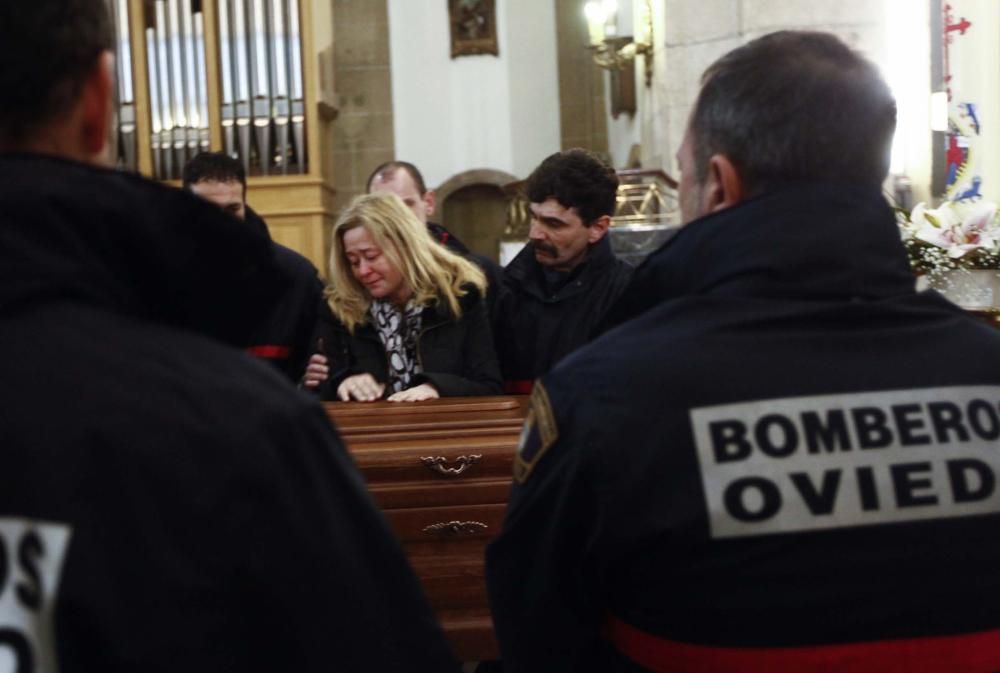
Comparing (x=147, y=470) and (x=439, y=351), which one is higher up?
(x=147, y=470)

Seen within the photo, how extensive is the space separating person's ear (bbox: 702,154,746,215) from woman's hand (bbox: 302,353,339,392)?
2.02m

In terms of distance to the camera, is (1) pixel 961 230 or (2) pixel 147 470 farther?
(1) pixel 961 230

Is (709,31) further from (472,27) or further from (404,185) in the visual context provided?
(472,27)

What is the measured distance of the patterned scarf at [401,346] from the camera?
3.28m

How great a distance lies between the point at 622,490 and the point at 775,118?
45cm

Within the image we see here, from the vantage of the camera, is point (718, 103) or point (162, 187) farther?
point (718, 103)

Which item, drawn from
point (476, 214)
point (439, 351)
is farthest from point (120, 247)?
point (476, 214)

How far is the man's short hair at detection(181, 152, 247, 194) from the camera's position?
396 centimetres

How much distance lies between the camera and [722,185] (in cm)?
143

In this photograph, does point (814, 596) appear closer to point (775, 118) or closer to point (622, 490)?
point (622, 490)

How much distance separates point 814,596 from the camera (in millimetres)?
1289

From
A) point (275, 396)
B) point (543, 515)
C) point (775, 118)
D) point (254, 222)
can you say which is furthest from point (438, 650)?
point (254, 222)

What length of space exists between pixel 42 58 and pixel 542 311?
2608mm

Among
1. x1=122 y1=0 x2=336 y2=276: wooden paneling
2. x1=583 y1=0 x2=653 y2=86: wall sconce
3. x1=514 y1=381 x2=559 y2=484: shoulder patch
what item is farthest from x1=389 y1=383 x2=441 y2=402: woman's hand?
x1=122 y1=0 x2=336 y2=276: wooden paneling
